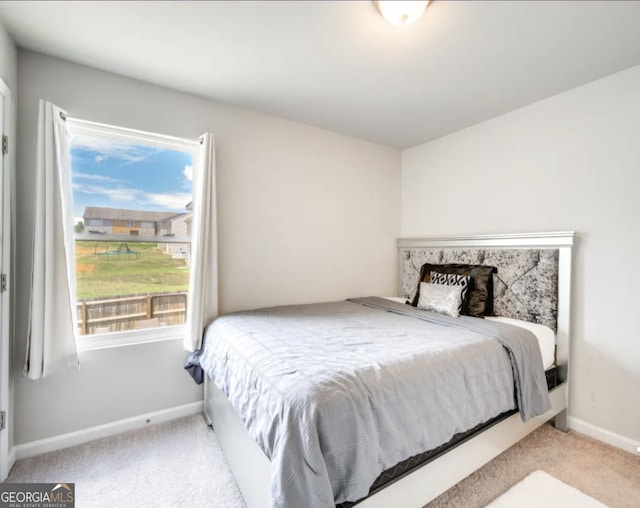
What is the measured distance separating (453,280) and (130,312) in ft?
8.67

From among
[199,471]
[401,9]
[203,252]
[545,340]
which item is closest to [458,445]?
[545,340]

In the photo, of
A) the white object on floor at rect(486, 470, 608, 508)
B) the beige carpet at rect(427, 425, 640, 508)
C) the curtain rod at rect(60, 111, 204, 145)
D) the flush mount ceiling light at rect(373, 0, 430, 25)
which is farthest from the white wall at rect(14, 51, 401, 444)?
the white object on floor at rect(486, 470, 608, 508)

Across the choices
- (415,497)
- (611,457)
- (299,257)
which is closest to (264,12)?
(299,257)

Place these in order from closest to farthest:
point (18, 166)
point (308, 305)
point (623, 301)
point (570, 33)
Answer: point (570, 33), point (18, 166), point (623, 301), point (308, 305)

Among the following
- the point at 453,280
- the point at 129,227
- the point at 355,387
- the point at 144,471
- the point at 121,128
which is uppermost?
the point at 121,128

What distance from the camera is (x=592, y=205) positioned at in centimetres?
210

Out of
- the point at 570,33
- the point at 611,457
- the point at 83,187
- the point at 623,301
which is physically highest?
the point at 570,33

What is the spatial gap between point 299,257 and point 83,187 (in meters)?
1.75

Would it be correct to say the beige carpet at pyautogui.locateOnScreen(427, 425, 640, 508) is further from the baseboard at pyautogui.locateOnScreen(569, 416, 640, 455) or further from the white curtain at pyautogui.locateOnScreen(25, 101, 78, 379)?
the white curtain at pyautogui.locateOnScreen(25, 101, 78, 379)

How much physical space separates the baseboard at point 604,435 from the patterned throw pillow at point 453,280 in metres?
1.11

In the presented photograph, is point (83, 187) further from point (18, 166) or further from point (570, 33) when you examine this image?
point (570, 33)

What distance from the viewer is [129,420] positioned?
212cm

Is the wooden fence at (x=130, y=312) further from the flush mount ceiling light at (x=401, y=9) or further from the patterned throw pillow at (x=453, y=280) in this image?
the flush mount ceiling light at (x=401, y=9)

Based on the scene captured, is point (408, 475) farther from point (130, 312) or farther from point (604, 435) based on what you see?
point (130, 312)
